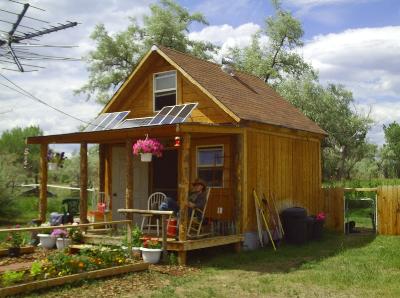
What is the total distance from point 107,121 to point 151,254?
236 inches

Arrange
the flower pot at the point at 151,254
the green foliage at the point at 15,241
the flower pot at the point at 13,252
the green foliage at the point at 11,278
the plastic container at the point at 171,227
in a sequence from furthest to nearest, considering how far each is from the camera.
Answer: the green foliage at the point at 15,241
the flower pot at the point at 13,252
the plastic container at the point at 171,227
the flower pot at the point at 151,254
the green foliage at the point at 11,278

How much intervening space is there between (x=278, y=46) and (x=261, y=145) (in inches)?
798

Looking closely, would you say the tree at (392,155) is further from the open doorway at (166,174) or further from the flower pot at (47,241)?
the flower pot at (47,241)

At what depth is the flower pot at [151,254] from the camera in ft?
35.1

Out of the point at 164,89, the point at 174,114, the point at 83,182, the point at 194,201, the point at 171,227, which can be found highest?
the point at 164,89

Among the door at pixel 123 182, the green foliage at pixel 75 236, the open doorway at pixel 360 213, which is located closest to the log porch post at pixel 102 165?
the door at pixel 123 182

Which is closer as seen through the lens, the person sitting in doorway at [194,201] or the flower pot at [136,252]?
the flower pot at [136,252]

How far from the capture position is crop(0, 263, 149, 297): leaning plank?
7.82m

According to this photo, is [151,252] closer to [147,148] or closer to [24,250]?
[147,148]

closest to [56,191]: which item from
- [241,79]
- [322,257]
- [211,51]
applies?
[211,51]

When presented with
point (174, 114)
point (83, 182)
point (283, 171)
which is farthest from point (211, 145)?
point (83, 182)

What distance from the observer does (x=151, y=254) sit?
422 inches

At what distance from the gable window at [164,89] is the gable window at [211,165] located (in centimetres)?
187

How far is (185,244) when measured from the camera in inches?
426
